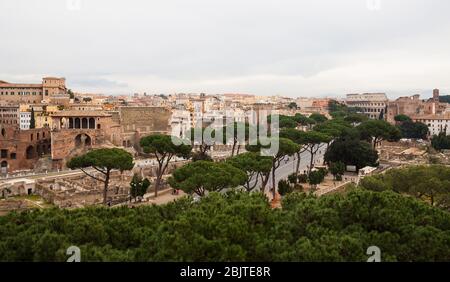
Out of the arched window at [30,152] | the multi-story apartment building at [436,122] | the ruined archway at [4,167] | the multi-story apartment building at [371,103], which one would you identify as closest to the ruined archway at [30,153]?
the arched window at [30,152]

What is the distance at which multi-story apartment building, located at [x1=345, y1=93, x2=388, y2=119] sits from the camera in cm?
8912

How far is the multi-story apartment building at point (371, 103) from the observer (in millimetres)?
89125

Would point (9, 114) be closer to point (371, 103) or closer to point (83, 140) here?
point (83, 140)

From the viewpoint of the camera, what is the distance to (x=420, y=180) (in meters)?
20.5

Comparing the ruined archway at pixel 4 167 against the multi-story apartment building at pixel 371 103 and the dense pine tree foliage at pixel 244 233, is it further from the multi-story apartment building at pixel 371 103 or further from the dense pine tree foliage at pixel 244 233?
the multi-story apartment building at pixel 371 103

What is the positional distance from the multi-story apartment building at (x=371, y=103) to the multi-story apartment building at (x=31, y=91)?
168 feet

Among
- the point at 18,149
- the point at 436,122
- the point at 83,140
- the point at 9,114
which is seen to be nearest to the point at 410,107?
the point at 436,122

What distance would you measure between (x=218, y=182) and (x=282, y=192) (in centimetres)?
567

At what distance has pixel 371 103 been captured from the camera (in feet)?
303

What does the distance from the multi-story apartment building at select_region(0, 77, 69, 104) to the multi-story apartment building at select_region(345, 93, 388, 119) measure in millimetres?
51108

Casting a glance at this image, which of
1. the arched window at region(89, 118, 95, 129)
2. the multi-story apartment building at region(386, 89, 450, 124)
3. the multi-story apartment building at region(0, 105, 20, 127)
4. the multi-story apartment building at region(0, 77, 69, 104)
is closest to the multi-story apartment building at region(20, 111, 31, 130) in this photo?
the multi-story apartment building at region(0, 105, 20, 127)

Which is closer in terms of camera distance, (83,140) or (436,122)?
(83,140)

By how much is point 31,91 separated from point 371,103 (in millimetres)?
59418
